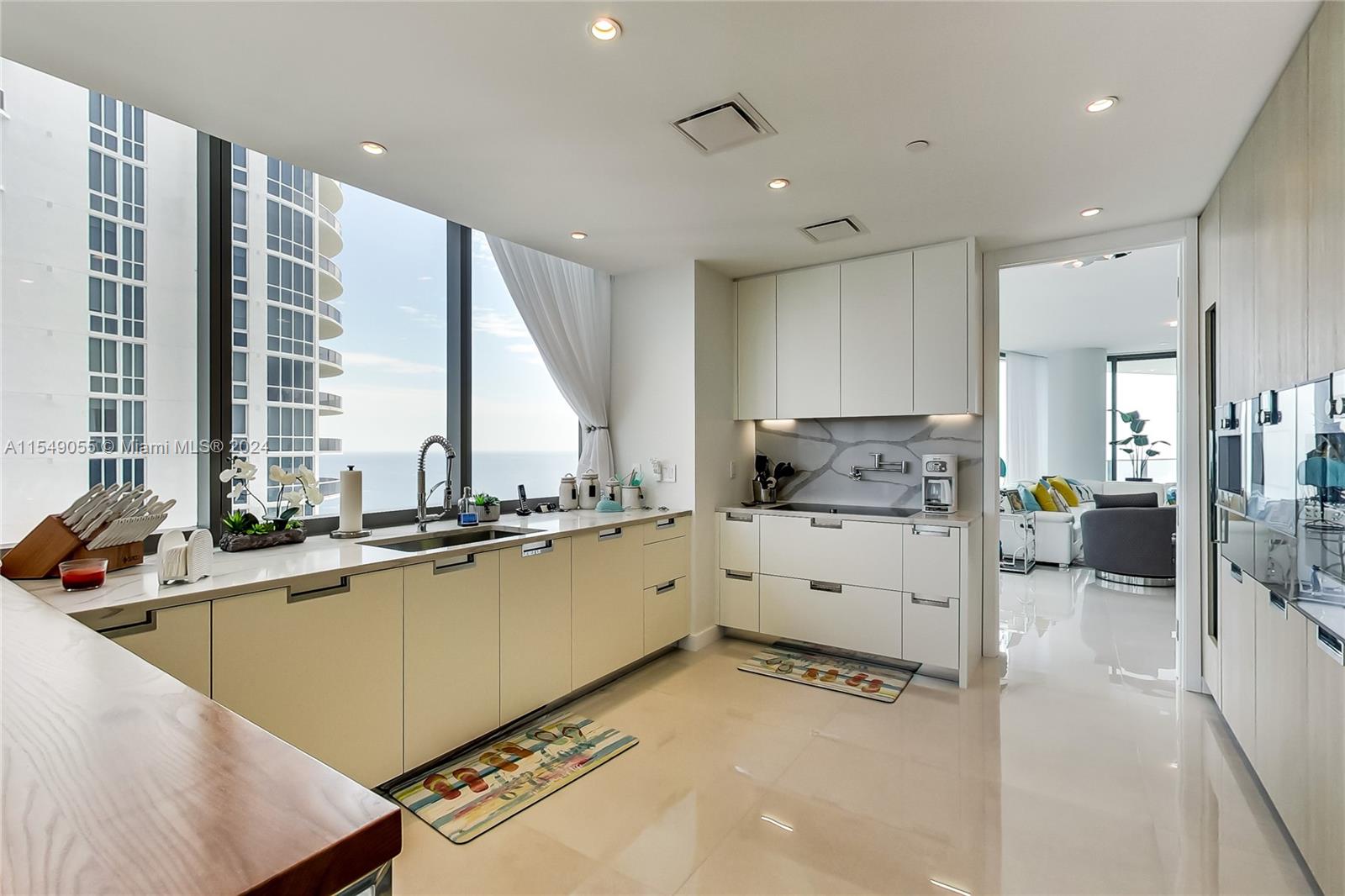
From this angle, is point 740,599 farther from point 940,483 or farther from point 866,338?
point 866,338

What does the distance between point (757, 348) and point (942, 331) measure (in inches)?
46.1

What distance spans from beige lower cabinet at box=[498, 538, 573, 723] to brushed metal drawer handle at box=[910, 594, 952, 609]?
1.88 metres

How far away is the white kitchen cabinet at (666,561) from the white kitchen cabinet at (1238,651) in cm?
257

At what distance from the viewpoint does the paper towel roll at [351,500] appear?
2.79 m

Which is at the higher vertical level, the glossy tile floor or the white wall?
the white wall

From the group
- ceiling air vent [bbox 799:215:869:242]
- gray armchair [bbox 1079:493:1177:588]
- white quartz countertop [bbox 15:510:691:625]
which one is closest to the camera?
white quartz countertop [bbox 15:510:691:625]

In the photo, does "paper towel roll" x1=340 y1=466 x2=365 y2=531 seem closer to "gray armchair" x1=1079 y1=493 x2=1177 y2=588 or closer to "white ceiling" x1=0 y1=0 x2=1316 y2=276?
"white ceiling" x1=0 y1=0 x2=1316 y2=276

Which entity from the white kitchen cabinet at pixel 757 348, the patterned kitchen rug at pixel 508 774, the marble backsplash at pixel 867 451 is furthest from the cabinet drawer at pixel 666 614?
the white kitchen cabinet at pixel 757 348

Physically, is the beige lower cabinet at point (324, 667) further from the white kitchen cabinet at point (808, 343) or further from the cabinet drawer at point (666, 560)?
the white kitchen cabinet at point (808, 343)

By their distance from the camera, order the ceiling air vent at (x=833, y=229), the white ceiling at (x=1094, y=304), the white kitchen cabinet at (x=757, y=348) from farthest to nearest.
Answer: the white ceiling at (x=1094, y=304) → the white kitchen cabinet at (x=757, y=348) → the ceiling air vent at (x=833, y=229)

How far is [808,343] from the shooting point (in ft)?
13.4

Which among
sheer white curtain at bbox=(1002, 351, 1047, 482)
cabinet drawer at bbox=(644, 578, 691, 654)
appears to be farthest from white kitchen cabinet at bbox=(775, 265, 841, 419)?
sheer white curtain at bbox=(1002, 351, 1047, 482)

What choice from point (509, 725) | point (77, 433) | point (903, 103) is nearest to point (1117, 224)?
point (903, 103)

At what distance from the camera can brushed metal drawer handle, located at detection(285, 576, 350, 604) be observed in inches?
78.8
